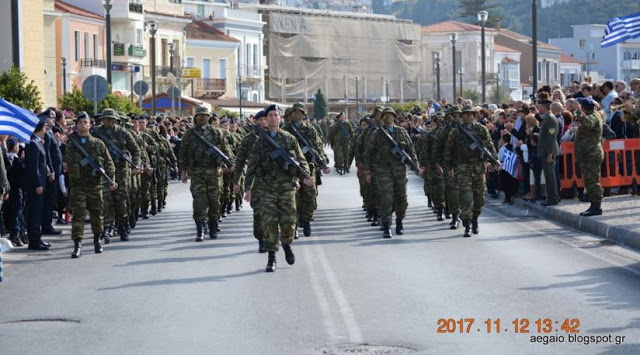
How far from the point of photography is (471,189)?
66.3 feet

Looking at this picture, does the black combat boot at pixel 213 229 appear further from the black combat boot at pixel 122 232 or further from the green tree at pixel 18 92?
the green tree at pixel 18 92

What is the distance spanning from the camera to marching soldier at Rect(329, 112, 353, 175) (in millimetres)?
43938

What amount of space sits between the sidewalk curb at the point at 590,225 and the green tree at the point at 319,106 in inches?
2994

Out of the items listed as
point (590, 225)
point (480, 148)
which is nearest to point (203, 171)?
point (480, 148)

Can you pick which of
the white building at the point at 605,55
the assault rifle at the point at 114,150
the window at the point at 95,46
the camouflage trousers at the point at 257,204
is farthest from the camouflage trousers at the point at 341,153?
the white building at the point at 605,55

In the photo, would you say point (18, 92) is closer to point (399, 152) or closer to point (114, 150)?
point (114, 150)

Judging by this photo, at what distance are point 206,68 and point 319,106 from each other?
9123mm

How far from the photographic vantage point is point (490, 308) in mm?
12328

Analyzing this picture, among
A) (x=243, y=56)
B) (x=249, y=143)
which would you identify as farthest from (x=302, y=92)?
(x=249, y=143)

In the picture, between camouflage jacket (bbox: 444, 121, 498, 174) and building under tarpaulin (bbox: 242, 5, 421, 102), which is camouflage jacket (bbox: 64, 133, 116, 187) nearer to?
camouflage jacket (bbox: 444, 121, 498, 174)

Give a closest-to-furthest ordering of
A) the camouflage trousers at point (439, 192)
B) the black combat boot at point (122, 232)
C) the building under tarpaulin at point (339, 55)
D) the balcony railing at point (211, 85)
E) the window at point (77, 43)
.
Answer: the black combat boot at point (122, 232), the camouflage trousers at point (439, 192), the window at point (77, 43), the balcony railing at point (211, 85), the building under tarpaulin at point (339, 55)

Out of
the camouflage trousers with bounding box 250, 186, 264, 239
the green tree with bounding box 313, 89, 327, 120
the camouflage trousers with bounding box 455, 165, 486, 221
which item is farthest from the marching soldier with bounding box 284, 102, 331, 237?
the green tree with bounding box 313, 89, 327, 120

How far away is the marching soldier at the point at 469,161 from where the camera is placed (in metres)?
20.2

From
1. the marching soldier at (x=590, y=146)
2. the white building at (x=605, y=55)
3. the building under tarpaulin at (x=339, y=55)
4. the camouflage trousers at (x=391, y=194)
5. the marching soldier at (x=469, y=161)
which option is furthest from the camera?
the white building at (x=605, y=55)
